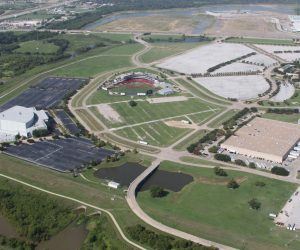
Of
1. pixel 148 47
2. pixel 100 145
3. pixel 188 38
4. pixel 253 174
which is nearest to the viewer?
pixel 253 174

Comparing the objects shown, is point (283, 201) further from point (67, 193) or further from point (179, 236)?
point (67, 193)

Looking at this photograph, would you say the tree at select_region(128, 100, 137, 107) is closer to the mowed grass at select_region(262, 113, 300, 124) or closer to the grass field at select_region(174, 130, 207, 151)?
the grass field at select_region(174, 130, 207, 151)

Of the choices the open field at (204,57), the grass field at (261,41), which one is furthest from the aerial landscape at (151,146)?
the grass field at (261,41)

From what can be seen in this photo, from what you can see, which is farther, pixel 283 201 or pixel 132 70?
pixel 132 70

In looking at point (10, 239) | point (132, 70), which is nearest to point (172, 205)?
point (10, 239)

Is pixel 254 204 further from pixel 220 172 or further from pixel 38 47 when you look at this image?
pixel 38 47

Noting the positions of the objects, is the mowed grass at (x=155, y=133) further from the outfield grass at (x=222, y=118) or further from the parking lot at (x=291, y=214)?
the parking lot at (x=291, y=214)
